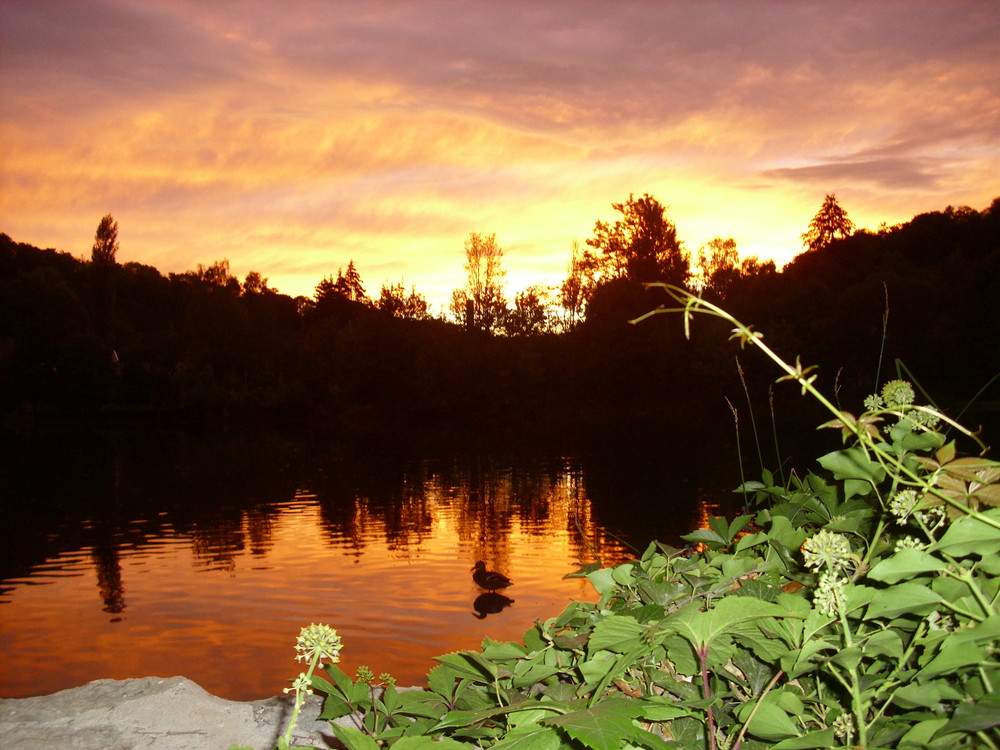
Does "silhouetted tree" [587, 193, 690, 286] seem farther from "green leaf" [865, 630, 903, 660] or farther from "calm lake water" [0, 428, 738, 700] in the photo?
"green leaf" [865, 630, 903, 660]

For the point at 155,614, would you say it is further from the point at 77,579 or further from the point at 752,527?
the point at 752,527

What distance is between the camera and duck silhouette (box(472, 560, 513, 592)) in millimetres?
10664

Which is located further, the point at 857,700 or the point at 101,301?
the point at 101,301

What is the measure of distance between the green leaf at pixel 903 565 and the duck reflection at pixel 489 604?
30.1 ft

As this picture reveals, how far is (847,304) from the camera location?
129ft

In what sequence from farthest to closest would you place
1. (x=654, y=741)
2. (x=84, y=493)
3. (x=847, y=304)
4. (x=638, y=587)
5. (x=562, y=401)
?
1. (x=562, y=401)
2. (x=847, y=304)
3. (x=84, y=493)
4. (x=638, y=587)
5. (x=654, y=741)

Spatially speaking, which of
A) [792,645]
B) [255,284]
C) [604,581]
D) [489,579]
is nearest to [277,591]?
[489,579]

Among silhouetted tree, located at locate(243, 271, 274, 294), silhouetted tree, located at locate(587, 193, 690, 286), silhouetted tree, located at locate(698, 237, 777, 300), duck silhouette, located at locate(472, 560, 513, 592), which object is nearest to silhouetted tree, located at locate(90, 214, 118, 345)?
silhouetted tree, located at locate(243, 271, 274, 294)

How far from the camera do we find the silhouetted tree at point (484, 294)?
5244cm

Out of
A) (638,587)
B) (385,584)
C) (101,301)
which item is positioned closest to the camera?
(638,587)

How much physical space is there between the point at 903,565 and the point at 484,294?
2062 inches

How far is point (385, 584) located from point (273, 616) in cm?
202

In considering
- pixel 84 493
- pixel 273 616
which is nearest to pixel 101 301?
pixel 84 493

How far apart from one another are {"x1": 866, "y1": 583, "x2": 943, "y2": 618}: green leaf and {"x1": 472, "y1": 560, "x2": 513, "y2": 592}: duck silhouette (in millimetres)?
10060
